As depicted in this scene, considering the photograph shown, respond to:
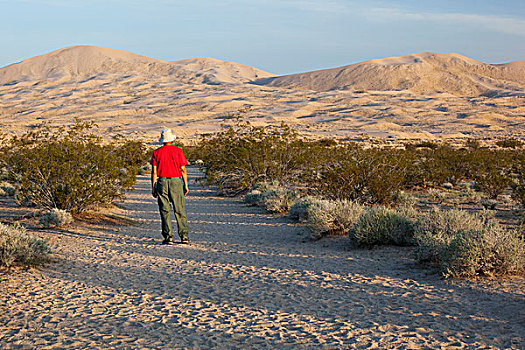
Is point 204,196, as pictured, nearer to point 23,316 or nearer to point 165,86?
point 23,316

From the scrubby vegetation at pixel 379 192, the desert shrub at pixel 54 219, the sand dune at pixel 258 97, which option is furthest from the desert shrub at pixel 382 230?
the sand dune at pixel 258 97

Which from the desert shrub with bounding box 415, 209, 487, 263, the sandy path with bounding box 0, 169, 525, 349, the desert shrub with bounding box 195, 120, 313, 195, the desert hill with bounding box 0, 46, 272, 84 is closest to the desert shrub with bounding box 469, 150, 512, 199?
the desert shrub with bounding box 195, 120, 313, 195

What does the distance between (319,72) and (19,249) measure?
168656 mm

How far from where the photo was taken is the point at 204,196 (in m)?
18.9

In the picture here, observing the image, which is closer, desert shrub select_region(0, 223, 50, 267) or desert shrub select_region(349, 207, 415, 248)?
desert shrub select_region(0, 223, 50, 267)

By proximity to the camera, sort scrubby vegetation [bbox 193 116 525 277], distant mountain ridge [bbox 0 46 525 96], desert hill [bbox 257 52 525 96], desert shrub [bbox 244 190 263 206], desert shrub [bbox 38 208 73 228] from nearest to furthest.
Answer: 1. scrubby vegetation [bbox 193 116 525 277]
2. desert shrub [bbox 38 208 73 228]
3. desert shrub [bbox 244 190 263 206]
4. desert hill [bbox 257 52 525 96]
5. distant mountain ridge [bbox 0 46 525 96]

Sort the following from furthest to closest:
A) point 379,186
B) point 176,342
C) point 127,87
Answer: point 127,87
point 379,186
point 176,342

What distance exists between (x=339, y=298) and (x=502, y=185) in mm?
13385

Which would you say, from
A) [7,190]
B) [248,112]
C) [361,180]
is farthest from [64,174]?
[248,112]

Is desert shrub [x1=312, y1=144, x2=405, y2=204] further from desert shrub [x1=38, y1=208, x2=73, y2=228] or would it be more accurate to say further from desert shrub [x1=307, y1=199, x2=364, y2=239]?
desert shrub [x1=38, y1=208, x2=73, y2=228]

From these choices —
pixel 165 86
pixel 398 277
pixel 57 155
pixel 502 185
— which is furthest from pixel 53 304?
pixel 165 86

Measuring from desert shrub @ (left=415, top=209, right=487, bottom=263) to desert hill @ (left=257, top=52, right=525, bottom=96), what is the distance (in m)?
132

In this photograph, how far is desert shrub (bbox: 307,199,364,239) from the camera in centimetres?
948

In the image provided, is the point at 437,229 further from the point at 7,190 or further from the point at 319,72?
the point at 319,72
